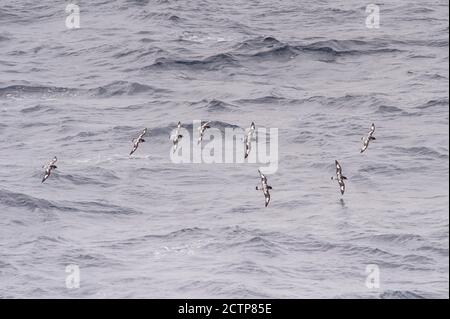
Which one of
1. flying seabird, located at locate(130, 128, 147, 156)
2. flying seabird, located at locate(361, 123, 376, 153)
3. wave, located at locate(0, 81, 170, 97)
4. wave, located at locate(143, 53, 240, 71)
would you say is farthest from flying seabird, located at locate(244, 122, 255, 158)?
wave, located at locate(143, 53, 240, 71)

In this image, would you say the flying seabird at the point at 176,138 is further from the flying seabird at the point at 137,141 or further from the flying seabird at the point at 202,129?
the flying seabird at the point at 137,141

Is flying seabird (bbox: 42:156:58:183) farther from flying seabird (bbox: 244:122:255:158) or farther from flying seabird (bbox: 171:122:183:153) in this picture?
flying seabird (bbox: 244:122:255:158)

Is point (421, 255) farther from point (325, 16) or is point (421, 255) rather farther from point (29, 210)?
point (325, 16)

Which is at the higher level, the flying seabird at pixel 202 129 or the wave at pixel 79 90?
the wave at pixel 79 90

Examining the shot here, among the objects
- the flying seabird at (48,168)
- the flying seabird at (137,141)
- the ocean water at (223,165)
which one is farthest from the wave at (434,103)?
the flying seabird at (48,168)

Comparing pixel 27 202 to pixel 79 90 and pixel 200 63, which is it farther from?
pixel 200 63

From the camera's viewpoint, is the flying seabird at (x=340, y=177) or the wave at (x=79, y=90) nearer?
the flying seabird at (x=340, y=177)

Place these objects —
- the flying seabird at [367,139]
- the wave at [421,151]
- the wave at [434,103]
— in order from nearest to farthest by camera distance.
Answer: the flying seabird at [367,139] → the wave at [421,151] → the wave at [434,103]

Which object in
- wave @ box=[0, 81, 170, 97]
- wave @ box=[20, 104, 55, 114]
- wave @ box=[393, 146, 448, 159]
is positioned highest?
wave @ box=[0, 81, 170, 97]
